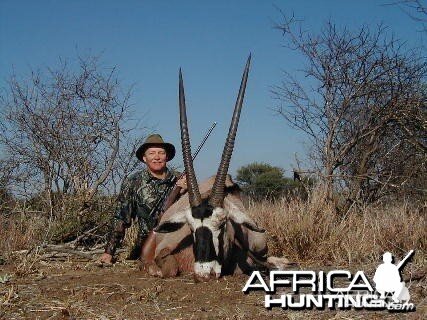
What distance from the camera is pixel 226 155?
466 centimetres

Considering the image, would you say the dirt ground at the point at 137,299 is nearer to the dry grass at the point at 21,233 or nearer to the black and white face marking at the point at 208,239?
the black and white face marking at the point at 208,239

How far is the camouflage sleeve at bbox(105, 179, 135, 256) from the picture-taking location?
555cm

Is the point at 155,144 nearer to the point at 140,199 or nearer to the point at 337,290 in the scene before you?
the point at 140,199

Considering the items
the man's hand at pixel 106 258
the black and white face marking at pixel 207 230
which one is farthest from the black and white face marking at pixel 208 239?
the man's hand at pixel 106 258

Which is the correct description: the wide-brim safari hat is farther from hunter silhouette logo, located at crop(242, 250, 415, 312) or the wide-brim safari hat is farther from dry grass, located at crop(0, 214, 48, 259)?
hunter silhouette logo, located at crop(242, 250, 415, 312)

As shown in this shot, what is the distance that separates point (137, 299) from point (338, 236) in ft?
7.85

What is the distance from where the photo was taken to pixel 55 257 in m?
5.57

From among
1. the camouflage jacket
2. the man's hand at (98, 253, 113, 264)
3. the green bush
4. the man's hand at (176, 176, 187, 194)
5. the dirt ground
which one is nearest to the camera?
the dirt ground

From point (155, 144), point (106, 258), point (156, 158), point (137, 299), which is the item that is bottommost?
point (137, 299)

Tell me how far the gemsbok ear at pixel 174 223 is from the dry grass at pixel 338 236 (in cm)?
131

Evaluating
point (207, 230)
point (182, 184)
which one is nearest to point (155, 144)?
Result: point (182, 184)

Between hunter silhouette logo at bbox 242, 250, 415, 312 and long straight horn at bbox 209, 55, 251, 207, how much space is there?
0.69 metres

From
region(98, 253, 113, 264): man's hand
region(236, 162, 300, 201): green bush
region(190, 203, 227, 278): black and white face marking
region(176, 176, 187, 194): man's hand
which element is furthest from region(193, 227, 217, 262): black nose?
region(236, 162, 300, 201): green bush

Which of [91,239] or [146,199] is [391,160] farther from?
[91,239]
